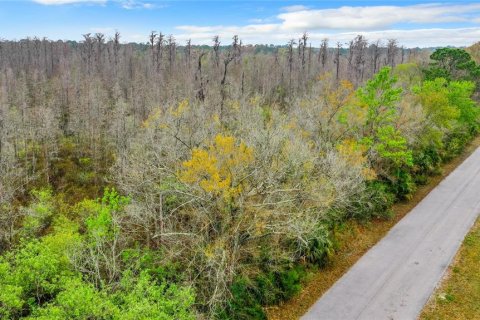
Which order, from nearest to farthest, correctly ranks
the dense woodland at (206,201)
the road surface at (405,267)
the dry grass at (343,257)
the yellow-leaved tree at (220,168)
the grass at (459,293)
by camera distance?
the dense woodland at (206,201) → the yellow-leaved tree at (220,168) → the grass at (459,293) → the road surface at (405,267) → the dry grass at (343,257)

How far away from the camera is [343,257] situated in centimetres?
2391

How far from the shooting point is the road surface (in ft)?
62.0

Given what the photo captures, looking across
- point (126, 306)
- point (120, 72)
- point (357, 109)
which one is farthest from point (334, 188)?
point (120, 72)

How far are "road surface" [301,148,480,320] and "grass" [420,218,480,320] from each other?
43cm

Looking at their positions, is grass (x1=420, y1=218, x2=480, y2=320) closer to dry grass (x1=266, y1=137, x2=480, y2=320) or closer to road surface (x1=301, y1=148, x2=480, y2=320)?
road surface (x1=301, y1=148, x2=480, y2=320)

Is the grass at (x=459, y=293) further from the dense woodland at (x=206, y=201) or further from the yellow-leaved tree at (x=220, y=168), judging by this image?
the yellow-leaved tree at (x=220, y=168)

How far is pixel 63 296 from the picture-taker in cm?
1339

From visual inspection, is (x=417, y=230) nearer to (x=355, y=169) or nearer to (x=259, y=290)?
(x=355, y=169)

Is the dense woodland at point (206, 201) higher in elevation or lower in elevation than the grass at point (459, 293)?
higher

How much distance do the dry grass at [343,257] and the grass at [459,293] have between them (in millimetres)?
549

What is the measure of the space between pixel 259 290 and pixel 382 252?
9732 millimetres

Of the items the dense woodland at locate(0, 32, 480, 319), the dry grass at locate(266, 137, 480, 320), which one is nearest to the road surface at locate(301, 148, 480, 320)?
the dry grass at locate(266, 137, 480, 320)

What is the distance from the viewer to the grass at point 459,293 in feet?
61.1

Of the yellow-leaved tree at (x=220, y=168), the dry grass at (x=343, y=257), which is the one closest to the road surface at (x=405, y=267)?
the dry grass at (x=343, y=257)
